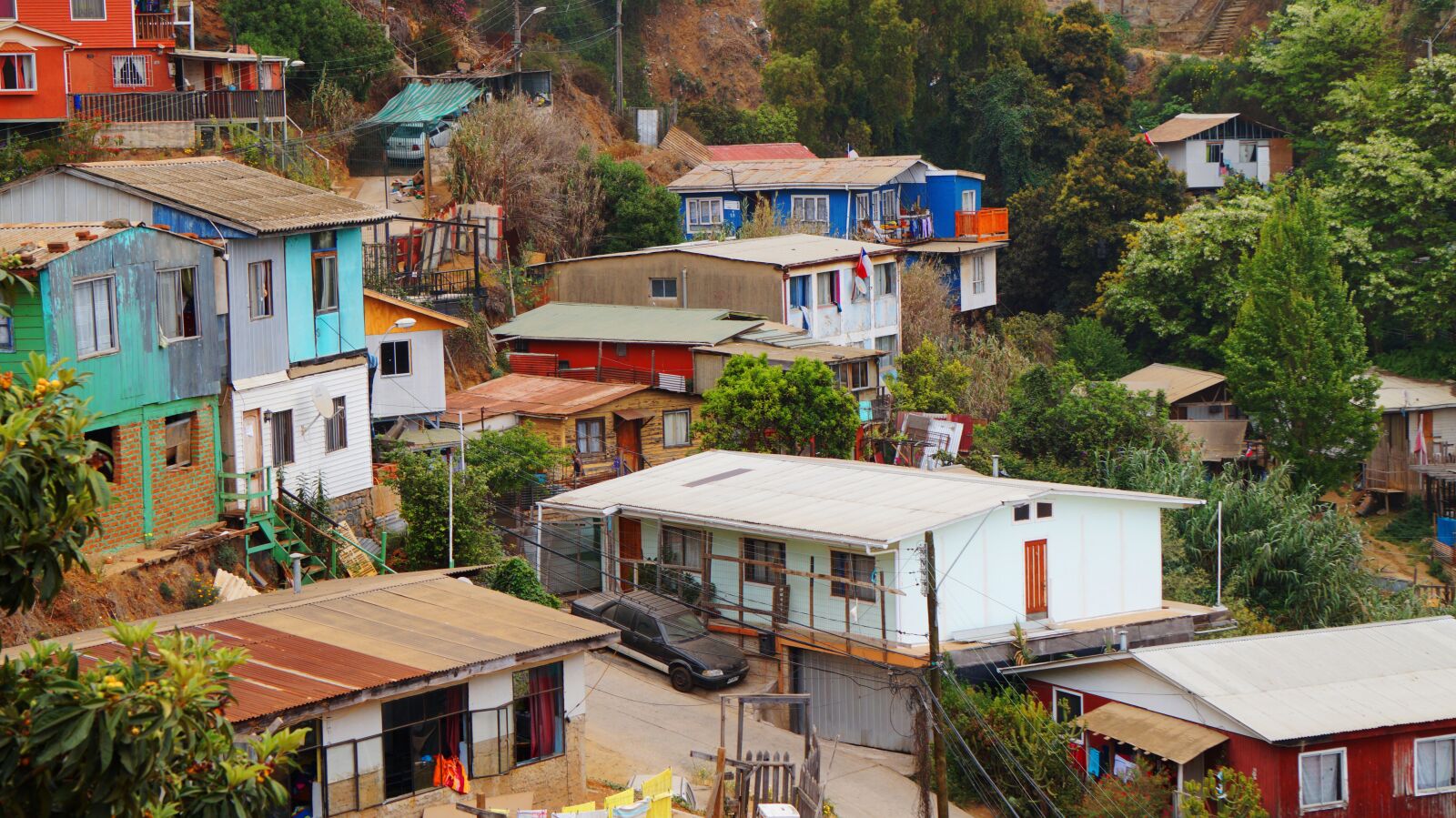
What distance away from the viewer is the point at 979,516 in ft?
92.3

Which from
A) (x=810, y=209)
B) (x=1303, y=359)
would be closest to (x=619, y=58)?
(x=810, y=209)

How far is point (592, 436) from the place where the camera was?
126ft

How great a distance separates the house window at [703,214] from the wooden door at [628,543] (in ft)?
88.5

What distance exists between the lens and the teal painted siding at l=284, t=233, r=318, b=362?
2802 cm

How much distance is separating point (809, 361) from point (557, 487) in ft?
20.9

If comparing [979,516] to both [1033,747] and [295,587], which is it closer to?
[1033,747]

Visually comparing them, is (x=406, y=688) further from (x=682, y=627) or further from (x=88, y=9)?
(x=88, y=9)

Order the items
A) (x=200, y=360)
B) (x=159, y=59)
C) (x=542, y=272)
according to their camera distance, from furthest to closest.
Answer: (x=542, y=272) → (x=159, y=59) → (x=200, y=360)

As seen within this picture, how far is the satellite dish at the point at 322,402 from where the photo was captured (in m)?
28.0

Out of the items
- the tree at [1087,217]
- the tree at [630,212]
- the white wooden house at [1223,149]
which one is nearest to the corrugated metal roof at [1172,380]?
the tree at [1087,217]

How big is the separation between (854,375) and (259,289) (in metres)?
19.1

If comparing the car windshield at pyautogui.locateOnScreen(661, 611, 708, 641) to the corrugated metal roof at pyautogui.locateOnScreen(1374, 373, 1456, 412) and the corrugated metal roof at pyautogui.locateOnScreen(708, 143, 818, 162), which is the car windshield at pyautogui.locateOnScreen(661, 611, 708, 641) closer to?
the corrugated metal roof at pyautogui.locateOnScreen(1374, 373, 1456, 412)

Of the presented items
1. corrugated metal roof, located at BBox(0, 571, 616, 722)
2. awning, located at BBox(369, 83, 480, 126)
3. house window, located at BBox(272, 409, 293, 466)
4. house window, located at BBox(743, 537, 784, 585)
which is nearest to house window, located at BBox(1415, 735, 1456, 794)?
house window, located at BBox(743, 537, 784, 585)

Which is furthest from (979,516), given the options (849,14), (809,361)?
(849,14)
